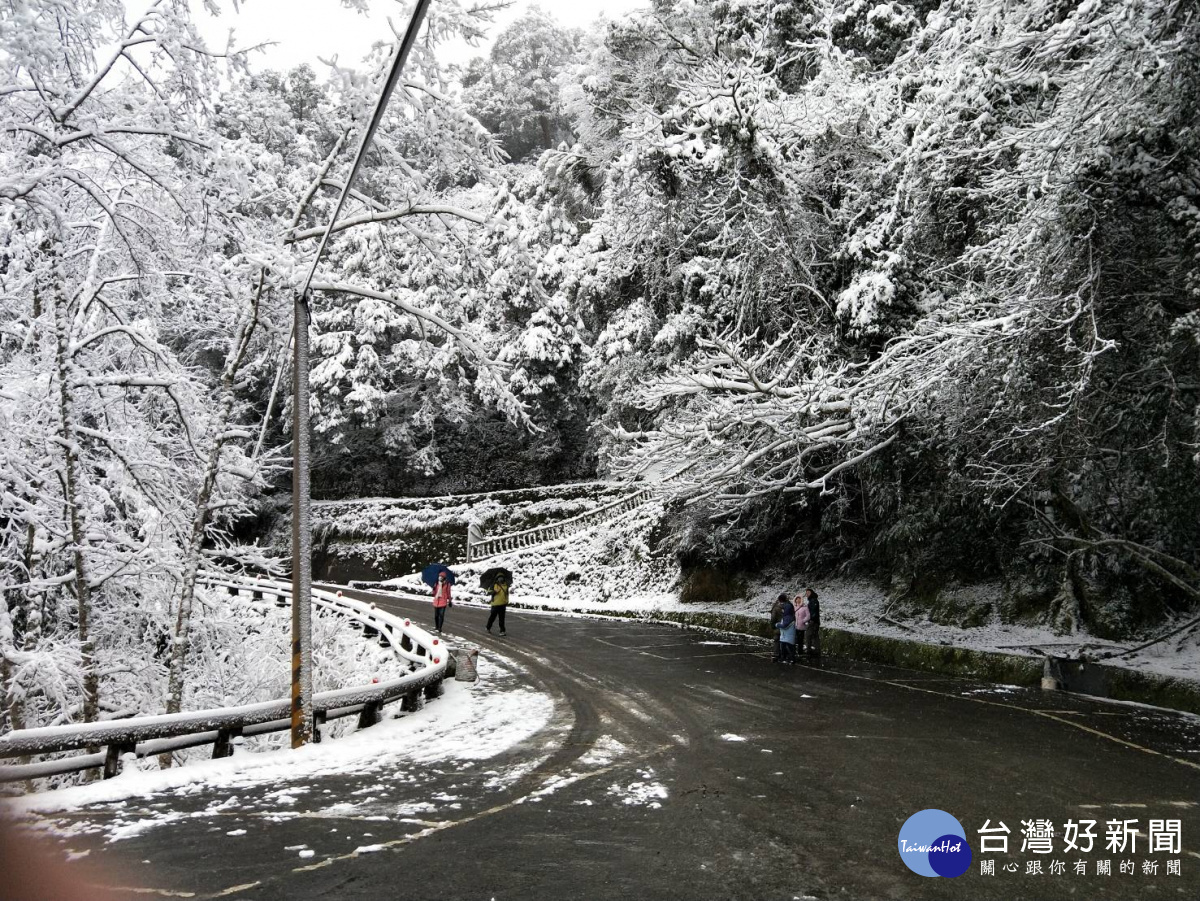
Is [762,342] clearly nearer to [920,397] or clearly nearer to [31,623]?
[920,397]

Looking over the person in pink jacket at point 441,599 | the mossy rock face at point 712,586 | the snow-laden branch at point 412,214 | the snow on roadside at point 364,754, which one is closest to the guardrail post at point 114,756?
the snow on roadside at point 364,754

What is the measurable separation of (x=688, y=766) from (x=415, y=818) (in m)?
2.81

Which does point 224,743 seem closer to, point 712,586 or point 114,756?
point 114,756

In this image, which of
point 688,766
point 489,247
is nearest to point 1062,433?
point 688,766

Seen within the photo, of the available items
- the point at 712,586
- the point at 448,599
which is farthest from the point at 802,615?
the point at 448,599

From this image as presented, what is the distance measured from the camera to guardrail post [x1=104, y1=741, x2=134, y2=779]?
758 cm

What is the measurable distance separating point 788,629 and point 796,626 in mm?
972

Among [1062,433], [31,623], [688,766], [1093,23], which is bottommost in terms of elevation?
[688,766]

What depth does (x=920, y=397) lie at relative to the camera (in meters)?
12.9

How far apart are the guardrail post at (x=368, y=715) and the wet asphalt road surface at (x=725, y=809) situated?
2.34 metres

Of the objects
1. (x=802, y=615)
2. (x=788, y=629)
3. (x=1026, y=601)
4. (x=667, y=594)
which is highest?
Result: (x=1026, y=601)
